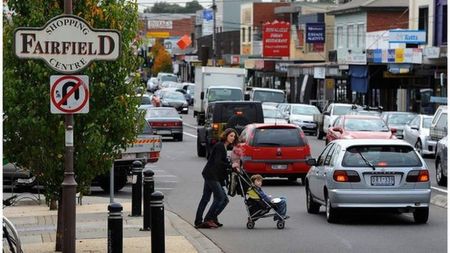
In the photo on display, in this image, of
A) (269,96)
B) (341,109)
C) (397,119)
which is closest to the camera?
(397,119)

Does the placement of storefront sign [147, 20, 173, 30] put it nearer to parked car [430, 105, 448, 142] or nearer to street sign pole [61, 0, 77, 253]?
parked car [430, 105, 448, 142]

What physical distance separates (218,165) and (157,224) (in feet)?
14.7

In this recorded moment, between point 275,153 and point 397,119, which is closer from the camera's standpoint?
point 275,153

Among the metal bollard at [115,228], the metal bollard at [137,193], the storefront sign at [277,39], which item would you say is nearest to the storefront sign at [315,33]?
the storefront sign at [277,39]

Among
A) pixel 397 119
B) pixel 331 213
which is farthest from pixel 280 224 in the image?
pixel 397 119

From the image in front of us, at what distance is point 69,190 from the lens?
1338cm

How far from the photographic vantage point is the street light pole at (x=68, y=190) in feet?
43.6

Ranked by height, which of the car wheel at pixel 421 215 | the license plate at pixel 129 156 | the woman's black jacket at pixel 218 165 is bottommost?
the car wheel at pixel 421 215

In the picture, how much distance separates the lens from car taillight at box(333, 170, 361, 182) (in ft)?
60.1

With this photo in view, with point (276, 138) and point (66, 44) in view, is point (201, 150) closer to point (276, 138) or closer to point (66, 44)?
point (276, 138)

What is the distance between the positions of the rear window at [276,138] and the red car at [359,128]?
7622 millimetres

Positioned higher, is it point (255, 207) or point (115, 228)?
point (115, 228)

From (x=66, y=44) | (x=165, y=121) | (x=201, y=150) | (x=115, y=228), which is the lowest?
(x=201, y=150)

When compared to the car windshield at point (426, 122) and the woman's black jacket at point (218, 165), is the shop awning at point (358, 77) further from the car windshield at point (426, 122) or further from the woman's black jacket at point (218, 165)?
the woman's black jacket at point (218, 165)
